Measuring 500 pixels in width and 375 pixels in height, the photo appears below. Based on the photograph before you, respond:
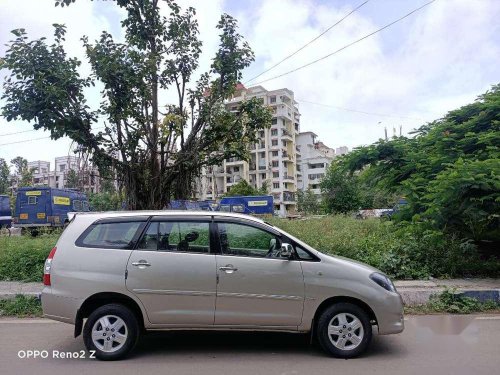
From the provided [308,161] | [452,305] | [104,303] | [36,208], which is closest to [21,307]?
[104,303]

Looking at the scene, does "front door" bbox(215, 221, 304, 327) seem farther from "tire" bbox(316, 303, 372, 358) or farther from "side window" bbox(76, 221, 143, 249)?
"side window" bbox(76, 221, 143, 249)

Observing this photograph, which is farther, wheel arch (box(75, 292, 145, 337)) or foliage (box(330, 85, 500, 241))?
foliage (box(330, 85, 500, 241))

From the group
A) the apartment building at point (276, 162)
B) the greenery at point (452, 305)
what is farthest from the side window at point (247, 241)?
the apartment building at point (276, 162)

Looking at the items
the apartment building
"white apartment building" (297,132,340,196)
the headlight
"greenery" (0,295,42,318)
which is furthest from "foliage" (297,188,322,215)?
the headlight

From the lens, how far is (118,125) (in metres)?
10.1

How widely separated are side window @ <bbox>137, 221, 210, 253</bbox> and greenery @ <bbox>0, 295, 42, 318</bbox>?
3273mm

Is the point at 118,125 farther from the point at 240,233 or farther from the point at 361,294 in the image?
the point at 361,294

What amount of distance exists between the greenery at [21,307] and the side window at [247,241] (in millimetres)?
3909

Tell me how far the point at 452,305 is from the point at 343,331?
10.00 feet

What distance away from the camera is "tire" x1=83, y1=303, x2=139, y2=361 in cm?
467

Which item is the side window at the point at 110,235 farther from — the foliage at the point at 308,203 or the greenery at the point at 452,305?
the foliage at the point at 308,203

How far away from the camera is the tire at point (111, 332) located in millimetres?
4668

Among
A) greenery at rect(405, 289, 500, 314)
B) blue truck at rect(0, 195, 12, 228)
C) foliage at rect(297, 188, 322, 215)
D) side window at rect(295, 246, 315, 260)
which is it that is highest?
foliage at rect(297, 188, 322, 215)

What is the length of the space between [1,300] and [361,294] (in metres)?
6.06
